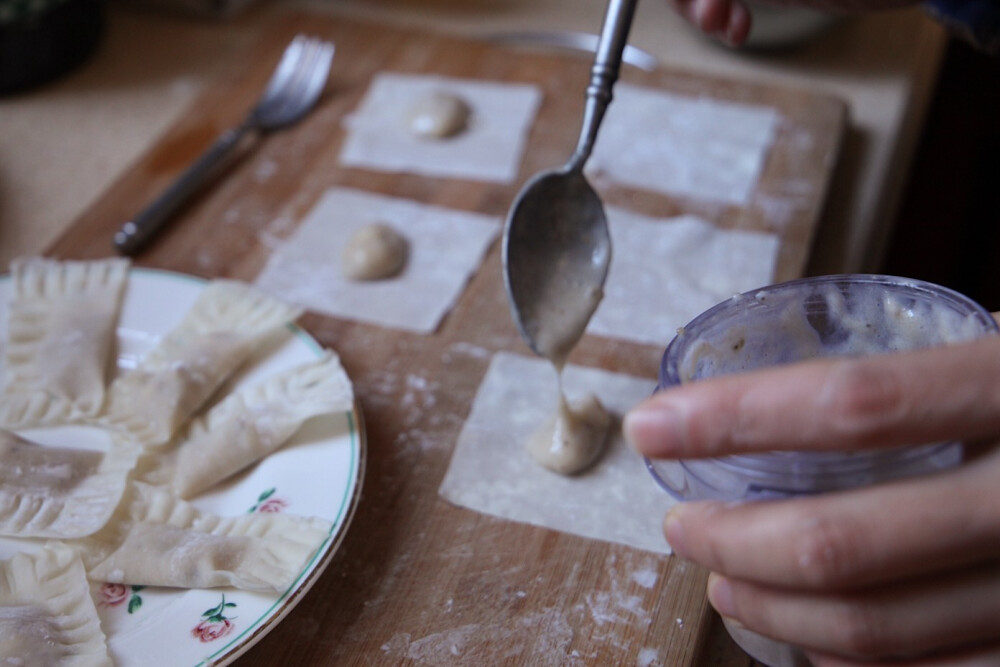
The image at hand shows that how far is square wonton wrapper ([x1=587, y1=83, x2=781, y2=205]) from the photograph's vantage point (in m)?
1.44

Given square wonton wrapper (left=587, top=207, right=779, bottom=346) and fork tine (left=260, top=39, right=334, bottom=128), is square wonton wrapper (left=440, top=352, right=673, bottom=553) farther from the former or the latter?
fork tine (left=260, top=39, right=334, bottom=128)

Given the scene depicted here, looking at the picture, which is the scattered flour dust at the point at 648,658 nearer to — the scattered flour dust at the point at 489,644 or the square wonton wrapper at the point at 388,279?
the scattered flour dust at the point at 489,644

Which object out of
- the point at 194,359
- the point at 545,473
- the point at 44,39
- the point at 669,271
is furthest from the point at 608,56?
the point at 44,39

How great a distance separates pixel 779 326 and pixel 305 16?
4.40ft

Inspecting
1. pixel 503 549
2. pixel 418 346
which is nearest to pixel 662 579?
pixel 503 549

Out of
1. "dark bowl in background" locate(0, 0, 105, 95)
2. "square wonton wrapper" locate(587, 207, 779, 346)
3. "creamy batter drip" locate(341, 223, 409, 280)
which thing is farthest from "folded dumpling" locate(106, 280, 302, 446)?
"dark bowl in background" locate(0, 0, 105, 95)

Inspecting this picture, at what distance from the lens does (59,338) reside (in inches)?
43.7

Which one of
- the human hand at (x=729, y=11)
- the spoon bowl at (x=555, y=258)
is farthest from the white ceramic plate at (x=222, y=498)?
the human hand at (x=729, y=11)

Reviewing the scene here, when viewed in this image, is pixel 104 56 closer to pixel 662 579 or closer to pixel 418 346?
pixel 418 346

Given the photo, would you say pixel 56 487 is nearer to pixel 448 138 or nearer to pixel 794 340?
pixel 794 340

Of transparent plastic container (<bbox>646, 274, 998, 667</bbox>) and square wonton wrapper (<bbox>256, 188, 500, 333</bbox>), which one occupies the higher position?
transparent plastic container (<bbox>646, 274, 998, 667</bbox>)

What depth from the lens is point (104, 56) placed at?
1796 millimetres

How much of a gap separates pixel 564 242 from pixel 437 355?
224mm

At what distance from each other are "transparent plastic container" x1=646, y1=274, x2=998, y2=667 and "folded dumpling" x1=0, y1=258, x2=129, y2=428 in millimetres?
702
